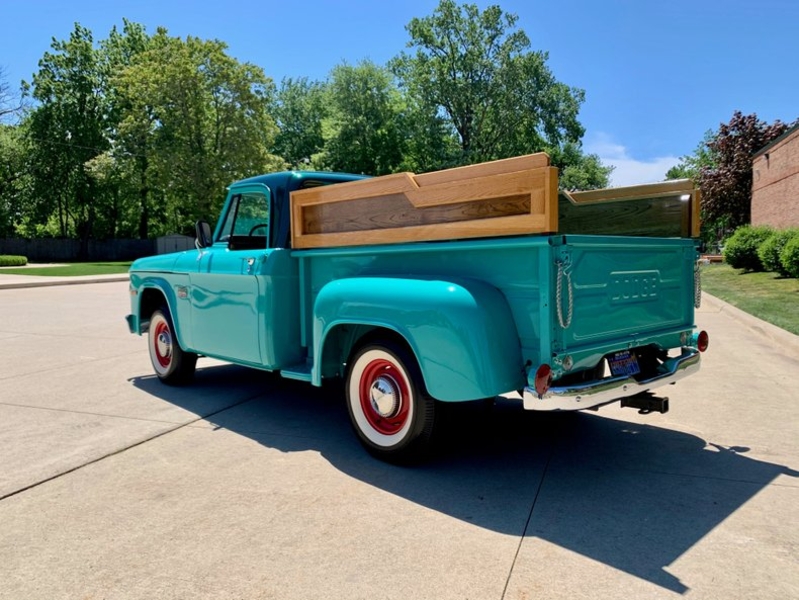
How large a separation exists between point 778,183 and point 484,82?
74.3 feet

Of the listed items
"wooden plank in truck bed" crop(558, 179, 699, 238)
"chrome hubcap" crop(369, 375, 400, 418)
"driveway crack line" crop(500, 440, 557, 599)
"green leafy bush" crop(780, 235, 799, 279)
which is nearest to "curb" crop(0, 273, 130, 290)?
"chrome hubcap" crop(369, 375, 400, 418)

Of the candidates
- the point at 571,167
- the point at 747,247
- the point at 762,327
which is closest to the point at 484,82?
the point at 571,167

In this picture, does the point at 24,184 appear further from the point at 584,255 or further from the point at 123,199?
the point at 584,255

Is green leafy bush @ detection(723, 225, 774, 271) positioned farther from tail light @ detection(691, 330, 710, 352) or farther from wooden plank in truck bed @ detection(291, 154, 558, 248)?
wooden plank in truck bed @ detection(291, 154, 558, 248)

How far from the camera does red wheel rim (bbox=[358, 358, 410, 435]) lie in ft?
13.4

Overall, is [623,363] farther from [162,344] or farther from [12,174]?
[12,174]

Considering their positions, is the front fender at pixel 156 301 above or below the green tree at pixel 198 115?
below

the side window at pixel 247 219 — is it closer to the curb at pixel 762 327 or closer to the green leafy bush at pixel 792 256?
the curb at pixel 762 327

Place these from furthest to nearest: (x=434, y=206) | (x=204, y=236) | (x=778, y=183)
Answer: (x=778, y=183) < (x=204, y=236) < (x=434, y=206)

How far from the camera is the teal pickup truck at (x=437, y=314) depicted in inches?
140

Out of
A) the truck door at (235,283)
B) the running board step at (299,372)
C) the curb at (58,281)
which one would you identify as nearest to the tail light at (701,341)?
the running board step at (299,372)

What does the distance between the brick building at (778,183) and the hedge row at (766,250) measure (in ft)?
5.20

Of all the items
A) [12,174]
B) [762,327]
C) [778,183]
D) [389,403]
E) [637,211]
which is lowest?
[762,327]

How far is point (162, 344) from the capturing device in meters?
6.72
